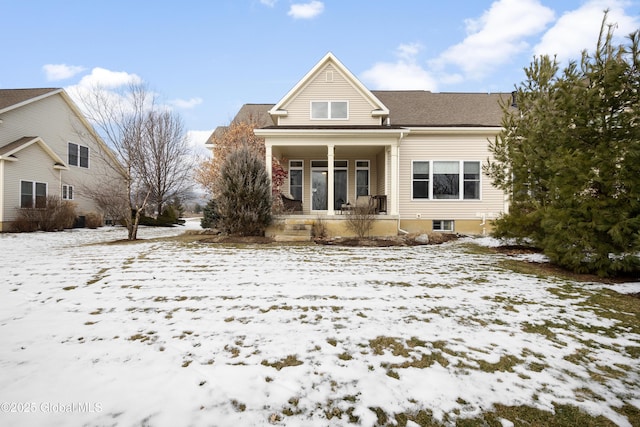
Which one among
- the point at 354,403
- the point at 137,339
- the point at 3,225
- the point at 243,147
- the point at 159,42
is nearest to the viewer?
the point at 354,403

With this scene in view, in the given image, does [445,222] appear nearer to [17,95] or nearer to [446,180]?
[446,180]

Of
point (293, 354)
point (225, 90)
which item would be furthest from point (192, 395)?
point (225, 90)

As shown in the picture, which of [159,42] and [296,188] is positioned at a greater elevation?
[159,42]

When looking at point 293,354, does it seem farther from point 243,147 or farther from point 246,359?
point 243,147

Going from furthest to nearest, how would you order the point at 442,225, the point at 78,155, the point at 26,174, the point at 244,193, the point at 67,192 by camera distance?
the point at 78,155 → the point at 67,192 → the point at 26,174 → the point at 442,225 → the point at 244,193

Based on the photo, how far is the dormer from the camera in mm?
13352

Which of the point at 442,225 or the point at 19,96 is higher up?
the point at 19,96

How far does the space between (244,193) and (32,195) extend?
1430cm

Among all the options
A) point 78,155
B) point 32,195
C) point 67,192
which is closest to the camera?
point 32,195

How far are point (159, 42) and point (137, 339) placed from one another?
20.9 meters

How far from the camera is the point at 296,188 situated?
587 inches

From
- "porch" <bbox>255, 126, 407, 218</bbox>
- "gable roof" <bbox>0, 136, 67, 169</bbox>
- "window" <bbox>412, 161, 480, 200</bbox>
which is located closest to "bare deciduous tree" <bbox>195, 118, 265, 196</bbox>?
"porch" <bbox>255, 126, 407, 218</bbox>

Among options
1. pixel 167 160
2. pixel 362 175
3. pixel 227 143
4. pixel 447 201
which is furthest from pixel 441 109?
pixel 167 160

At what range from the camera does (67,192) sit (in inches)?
729
